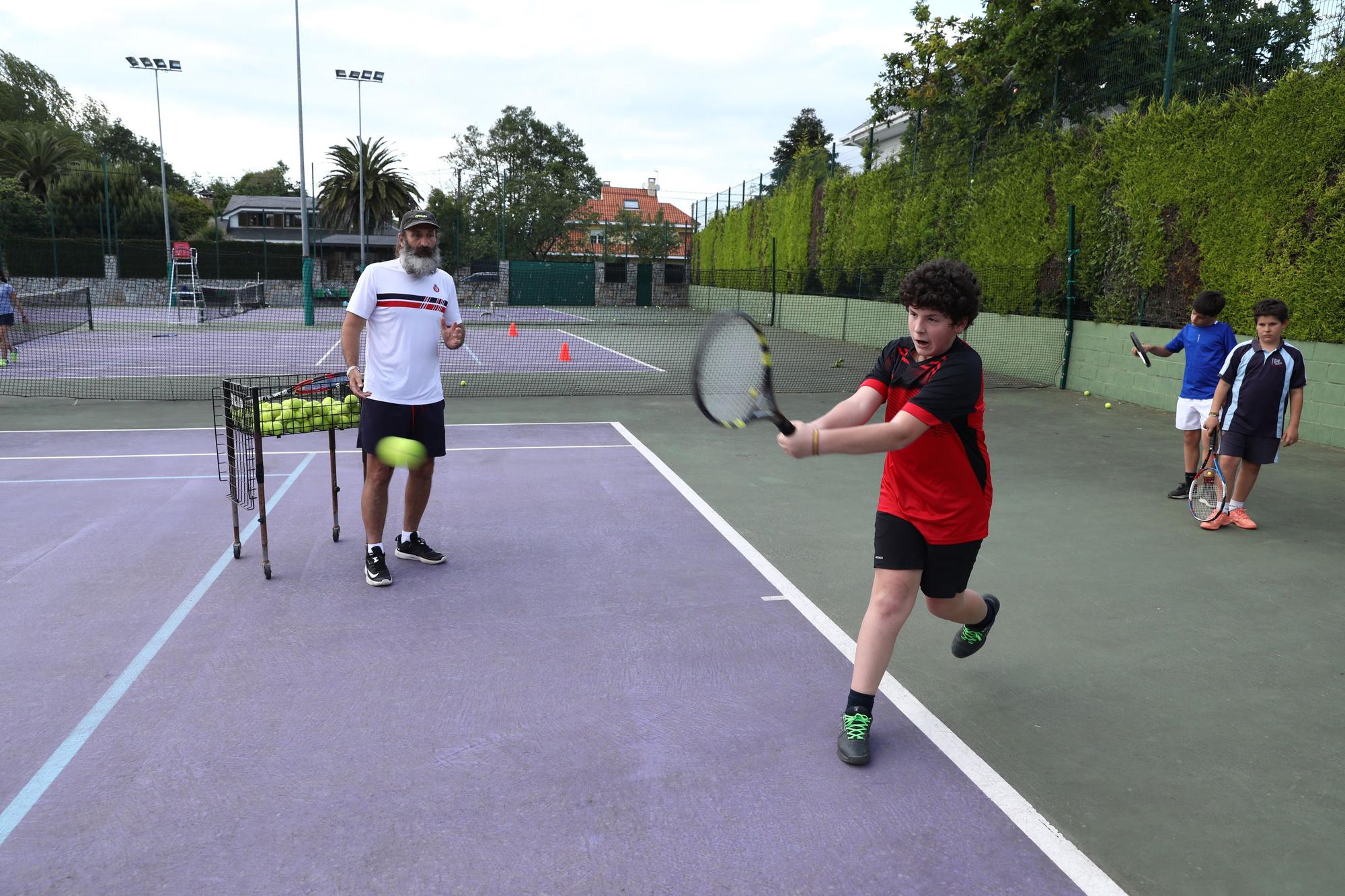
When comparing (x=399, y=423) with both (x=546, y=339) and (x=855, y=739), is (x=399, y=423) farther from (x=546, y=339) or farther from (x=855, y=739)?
(x=546, y=339)

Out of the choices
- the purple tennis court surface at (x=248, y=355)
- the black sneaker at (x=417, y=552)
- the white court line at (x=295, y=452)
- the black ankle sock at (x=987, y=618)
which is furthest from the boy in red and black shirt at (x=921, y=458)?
the purple tennis court surface at (x=248, y=355)

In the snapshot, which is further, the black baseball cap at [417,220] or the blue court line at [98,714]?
the black baseball cap at [417,220]

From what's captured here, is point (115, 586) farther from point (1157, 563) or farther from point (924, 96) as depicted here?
point (924, 96)

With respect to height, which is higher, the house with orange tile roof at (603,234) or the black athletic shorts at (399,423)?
the house with orange tile roof at (603,234)

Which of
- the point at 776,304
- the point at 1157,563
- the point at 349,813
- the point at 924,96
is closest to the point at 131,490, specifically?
the point at 349,813

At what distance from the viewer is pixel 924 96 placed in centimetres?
2003

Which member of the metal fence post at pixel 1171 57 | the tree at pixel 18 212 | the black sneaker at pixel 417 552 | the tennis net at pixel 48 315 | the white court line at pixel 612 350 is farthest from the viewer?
the tree at pixel 18 212

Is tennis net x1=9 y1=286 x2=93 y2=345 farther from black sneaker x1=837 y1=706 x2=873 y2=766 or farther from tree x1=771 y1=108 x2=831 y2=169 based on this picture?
tree x1=771 y1=108 x2=831 y2=169

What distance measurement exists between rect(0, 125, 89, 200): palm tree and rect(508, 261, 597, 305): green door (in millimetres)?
29567

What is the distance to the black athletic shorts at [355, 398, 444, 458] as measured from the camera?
4684 mm

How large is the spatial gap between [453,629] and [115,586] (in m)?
1.90

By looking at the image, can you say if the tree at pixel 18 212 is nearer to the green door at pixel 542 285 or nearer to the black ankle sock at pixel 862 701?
the green door at pixel 542 285

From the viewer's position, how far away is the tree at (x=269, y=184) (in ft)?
272

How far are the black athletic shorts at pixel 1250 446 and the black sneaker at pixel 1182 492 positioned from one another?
862 millimetres
